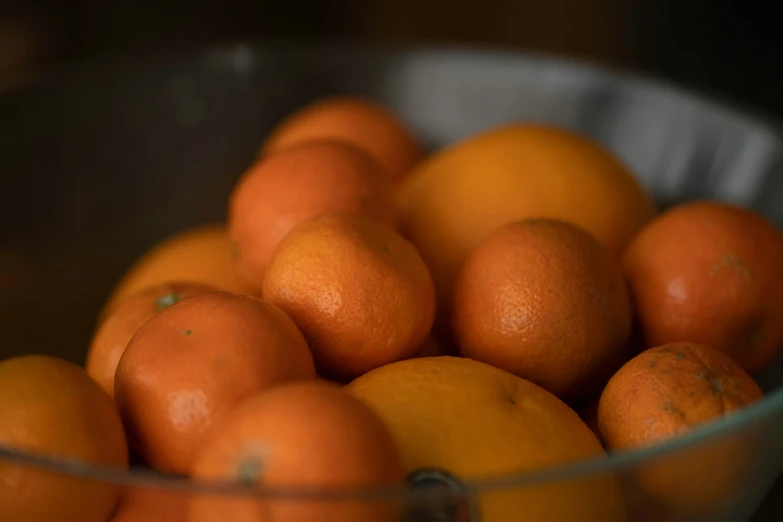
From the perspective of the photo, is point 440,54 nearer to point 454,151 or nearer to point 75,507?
point 454,151

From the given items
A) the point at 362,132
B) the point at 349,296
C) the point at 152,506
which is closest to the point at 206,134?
the point at 362,132

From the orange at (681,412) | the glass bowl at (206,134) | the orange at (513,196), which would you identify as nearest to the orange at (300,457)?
the orange at (681,412)

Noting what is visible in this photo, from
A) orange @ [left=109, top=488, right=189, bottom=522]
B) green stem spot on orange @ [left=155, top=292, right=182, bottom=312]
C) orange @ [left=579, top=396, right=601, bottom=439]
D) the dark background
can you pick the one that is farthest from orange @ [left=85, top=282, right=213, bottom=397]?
the dark background

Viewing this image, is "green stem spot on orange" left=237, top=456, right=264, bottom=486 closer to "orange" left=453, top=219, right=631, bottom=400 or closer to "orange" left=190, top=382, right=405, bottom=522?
"orange" left=190, top=382, right=405, bottom=522

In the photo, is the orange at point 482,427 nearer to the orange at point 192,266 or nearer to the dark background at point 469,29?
the orange at point 192,266

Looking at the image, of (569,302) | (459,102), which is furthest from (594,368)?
(459,102)
